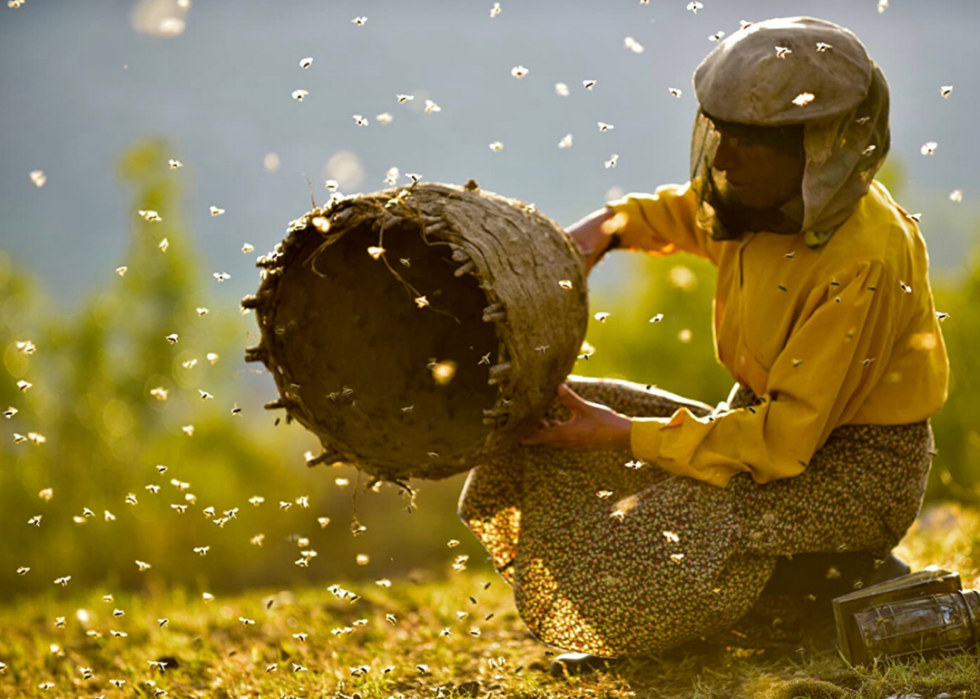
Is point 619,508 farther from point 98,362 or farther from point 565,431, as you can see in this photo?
point 98,362

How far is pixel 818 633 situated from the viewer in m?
4.24

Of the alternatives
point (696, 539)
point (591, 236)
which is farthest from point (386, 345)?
point (696, 539)

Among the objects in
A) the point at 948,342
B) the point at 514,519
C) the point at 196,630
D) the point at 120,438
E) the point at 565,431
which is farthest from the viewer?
the point at 120,438

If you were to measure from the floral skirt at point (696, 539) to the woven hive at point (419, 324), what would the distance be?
0.48 meters

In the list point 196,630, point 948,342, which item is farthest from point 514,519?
point 948,342

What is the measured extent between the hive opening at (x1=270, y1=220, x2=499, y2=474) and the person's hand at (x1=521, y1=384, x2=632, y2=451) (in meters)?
0.30

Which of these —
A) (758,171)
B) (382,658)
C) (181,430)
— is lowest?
(382,658)

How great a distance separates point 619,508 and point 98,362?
16417 mm

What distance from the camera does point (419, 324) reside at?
4676mm

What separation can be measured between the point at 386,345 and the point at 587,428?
102cm

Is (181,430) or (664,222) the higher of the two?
(181,430)

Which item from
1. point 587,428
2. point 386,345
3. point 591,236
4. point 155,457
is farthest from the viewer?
point 155,457

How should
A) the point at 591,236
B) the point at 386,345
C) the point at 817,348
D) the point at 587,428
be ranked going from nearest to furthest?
the point at 817,348 → the point at 587,428 → the point at 386,345 → the point at 591,236

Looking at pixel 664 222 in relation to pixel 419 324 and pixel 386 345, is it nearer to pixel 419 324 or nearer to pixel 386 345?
pixel 419 324
